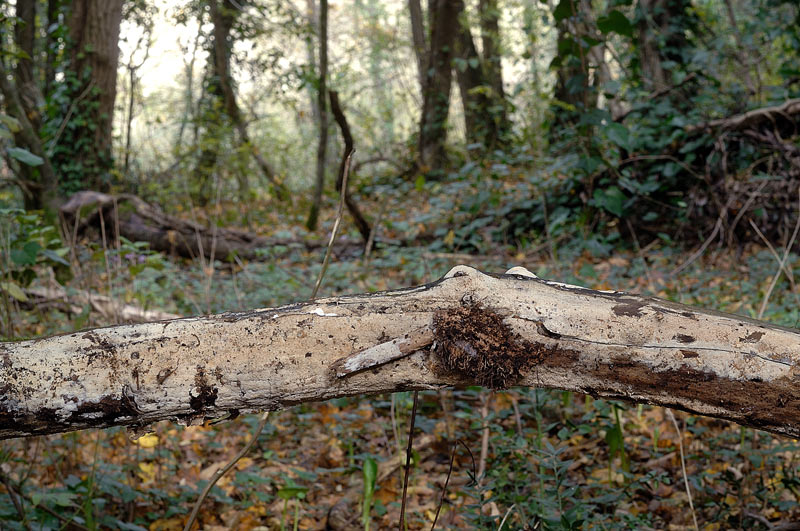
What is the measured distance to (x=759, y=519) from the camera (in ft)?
6.06

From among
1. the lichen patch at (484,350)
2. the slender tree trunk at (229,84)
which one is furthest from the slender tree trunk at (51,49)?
the lichen patch at (484,350)

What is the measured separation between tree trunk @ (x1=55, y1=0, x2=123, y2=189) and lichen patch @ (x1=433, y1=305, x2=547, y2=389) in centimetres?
771

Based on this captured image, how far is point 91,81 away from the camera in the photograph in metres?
7.73

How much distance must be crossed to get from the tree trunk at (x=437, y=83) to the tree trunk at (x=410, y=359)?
8.51 metres

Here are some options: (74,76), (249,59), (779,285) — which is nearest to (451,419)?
(779,285)

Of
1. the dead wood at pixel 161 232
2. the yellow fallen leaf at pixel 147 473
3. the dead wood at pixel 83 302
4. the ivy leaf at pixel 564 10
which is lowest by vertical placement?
the yellow fallen leaf at pixel 147 473

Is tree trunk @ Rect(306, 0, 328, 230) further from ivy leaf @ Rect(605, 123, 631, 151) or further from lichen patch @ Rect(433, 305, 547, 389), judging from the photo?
lichen patch @ Rect(433, 305, 547, 389)

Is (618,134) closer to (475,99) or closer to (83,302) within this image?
(83,302)

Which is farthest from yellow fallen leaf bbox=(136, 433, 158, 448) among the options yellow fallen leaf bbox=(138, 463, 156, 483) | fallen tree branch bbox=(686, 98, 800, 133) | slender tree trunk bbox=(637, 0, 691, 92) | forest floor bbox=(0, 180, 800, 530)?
slender tree trunk bbox=(637, 0, 691, 92)

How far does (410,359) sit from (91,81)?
7.94 metres

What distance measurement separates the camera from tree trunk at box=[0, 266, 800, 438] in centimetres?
109

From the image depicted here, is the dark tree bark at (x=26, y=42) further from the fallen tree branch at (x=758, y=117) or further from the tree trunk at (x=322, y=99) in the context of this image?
the fallen tree branch at (x=758, y=117)

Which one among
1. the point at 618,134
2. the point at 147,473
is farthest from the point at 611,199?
the point at 147,473

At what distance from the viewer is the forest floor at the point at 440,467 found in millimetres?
1906
